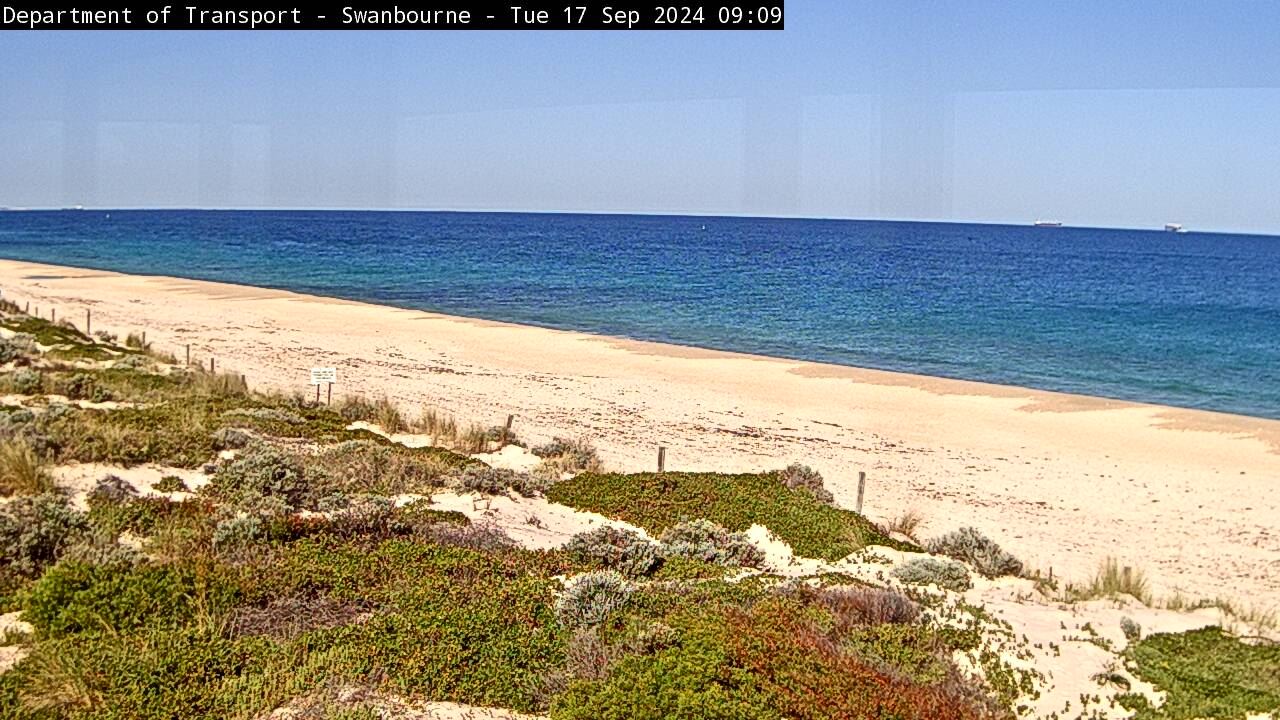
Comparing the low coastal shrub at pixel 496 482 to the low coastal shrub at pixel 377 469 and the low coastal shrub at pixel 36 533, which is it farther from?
the low coastal shrub at pixel 36 533

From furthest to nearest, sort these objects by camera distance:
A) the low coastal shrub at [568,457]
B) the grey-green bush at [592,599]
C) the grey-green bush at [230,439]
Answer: the low coastal shrub at [568,457] < the grey-green bush at [230,439] < the grey-green bush at [592,599]

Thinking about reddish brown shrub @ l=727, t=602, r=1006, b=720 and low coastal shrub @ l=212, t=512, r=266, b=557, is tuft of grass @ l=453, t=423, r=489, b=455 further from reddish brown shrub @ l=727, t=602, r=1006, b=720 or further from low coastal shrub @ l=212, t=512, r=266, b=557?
reddish brown shrub @ l=727, t=602, r=1006, b=720

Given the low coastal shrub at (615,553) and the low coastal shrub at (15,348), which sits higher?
the low coastal shrub at (15,348)

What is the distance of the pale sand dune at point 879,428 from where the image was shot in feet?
44.6

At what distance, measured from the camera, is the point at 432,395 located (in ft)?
70.8

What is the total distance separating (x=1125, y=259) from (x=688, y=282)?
232 feet

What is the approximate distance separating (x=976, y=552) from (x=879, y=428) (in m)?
9.99

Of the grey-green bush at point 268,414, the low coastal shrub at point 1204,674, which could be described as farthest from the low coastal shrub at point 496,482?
the low coastal shrub at point 1204,674

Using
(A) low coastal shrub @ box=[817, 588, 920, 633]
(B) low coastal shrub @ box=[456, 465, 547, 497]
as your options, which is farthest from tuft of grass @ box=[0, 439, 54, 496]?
(A) low coastal shrub @ box=[817, 588, 920, 633]

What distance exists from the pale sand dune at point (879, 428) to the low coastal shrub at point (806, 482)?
0.89m

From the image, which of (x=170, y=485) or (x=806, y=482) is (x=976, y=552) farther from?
(x=170, y=485)

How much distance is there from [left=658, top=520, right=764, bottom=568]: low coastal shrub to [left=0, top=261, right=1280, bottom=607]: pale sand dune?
3.75m

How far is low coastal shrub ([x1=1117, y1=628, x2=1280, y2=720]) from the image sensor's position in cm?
663

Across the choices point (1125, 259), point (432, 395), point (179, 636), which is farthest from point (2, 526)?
point (1125, 259)
